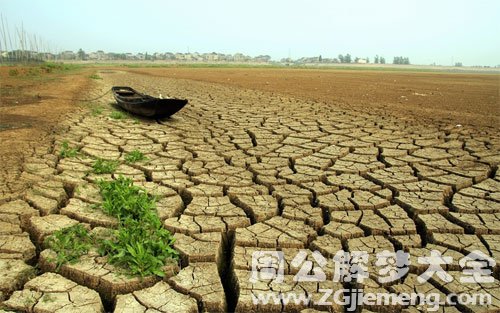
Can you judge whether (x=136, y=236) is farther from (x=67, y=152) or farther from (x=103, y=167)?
(x=67, y=152)

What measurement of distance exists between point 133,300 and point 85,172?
2.06 metres

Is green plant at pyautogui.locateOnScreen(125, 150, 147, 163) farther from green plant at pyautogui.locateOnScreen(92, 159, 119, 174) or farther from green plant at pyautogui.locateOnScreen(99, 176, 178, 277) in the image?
green plant at pyautogui.locateOnScreen(99, 176, 178, 277)

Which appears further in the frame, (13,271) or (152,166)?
(152,166)

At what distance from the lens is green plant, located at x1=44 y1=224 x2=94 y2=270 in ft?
7.13

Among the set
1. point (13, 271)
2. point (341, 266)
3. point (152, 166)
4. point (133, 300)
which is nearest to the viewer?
point (133, 300)

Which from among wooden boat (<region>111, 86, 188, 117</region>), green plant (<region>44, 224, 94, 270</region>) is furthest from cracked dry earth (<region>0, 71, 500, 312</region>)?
wooden boat (<region>111, 86, 188, 117</region>)

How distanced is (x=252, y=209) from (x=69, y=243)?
1.35 meters

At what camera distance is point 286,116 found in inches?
282

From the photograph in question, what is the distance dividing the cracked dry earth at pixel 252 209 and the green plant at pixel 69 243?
5 centimetres

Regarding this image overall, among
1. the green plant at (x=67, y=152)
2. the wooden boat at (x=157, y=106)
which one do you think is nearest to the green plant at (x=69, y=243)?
the green plant at (x=67, y=152)

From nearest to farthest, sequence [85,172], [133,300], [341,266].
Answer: [133,300] < [341,266] < [85,172]

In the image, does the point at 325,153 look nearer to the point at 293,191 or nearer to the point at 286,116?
the point at 293,191

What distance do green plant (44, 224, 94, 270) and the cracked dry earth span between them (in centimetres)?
5

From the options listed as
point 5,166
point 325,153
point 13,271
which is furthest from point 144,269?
point 325,153
